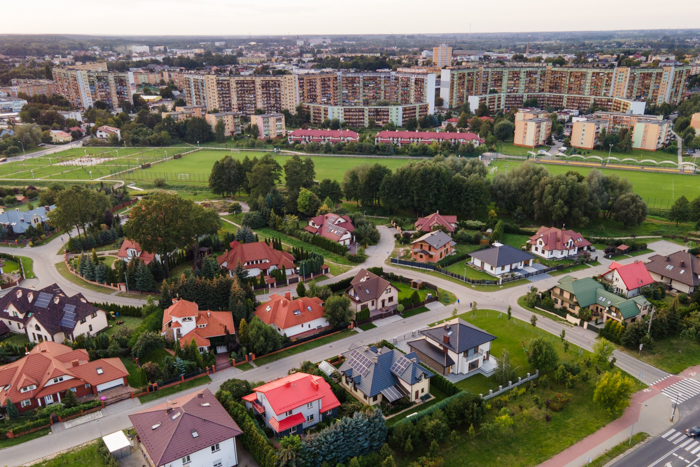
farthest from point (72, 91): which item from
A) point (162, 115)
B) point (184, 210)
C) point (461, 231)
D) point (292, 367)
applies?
point (292, 367)

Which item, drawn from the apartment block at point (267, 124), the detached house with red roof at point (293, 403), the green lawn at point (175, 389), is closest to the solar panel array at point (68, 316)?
the green lawn at point (175, 389)

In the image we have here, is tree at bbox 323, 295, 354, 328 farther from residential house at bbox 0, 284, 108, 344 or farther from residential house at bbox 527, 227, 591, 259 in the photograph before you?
residential house at bbox 527, 227, 591, 259

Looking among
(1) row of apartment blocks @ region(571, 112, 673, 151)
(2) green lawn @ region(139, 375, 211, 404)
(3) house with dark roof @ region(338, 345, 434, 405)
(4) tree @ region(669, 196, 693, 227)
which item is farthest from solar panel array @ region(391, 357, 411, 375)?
(1) row of apartment blocks @ region(571, 112, 673, 151)

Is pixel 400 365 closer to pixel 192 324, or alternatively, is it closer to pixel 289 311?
pixel 289 311

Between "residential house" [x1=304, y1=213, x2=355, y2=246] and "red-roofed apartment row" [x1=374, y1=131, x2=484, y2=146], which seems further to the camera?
"red-roofed apartment row" [x1=374, y1=131, x2=484, y2=146]

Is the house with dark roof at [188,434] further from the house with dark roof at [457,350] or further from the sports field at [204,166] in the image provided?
the sports field at [204,166]

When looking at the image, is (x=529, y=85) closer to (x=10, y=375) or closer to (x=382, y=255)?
(x=382, y=255)
